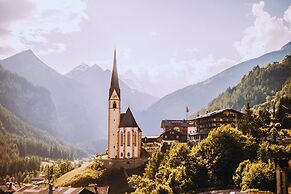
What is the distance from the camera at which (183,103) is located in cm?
19412

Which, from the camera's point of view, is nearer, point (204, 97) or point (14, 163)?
point (14, 163)

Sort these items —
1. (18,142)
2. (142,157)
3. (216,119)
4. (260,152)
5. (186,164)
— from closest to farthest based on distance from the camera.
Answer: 1. (260,152)
2. (186,164)
3. (142,157)
4. (216,119)
5. (18,142)

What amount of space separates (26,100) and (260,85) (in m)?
123

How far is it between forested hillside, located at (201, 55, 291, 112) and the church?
31.7 metres

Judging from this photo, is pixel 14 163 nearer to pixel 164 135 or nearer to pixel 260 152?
pixel 164 135

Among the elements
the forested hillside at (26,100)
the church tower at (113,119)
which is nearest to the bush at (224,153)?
the church tower at (113,119)

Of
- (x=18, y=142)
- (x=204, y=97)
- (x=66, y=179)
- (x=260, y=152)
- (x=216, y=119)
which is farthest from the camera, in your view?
(x=204, y=97)

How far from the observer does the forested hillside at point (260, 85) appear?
2719 inches

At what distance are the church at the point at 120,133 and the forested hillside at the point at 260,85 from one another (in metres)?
31.7

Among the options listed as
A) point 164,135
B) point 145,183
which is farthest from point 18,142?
point 145,183

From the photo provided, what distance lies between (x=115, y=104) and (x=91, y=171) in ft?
26.6

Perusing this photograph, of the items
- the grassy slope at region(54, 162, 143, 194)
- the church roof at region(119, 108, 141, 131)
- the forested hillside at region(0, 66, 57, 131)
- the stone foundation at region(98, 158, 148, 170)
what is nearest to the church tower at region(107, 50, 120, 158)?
the church roof at region(119, 108, 141, 131)

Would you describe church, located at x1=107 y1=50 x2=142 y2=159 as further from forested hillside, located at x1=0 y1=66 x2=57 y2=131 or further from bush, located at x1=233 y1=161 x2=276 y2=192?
forested hillside, located at x1=0 y1=66 x2=57 y2=131

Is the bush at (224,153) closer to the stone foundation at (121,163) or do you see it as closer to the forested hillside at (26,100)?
the stone foundation at (121,163)
